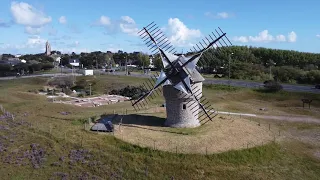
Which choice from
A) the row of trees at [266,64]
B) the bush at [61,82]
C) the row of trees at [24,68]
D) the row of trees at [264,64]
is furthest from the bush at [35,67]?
the row of trees at [266,64]

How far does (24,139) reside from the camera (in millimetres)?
33719

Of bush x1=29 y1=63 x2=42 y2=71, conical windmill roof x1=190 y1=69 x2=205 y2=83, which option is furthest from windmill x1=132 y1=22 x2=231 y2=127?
bush x1=29 y1=63 x2=42 y2=71

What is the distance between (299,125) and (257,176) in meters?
18.2

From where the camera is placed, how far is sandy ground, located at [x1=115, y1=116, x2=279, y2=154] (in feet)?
103

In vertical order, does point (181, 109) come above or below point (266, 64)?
below

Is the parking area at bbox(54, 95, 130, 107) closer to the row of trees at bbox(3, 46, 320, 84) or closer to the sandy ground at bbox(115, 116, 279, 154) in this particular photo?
the sandy ground at bbox(115, 116, 279, 154)

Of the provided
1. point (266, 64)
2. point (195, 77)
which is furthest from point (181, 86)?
point (266, 64)

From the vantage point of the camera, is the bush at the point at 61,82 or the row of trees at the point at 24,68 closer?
the bush at the point at 61,82

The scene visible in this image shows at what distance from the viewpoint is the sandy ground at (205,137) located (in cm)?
3134

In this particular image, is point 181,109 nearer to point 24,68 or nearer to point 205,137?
point 205,137

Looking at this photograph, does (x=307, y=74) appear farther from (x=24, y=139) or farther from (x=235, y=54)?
(x=24, y=139)

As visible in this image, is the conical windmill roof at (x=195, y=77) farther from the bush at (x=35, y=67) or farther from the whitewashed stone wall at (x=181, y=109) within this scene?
the bush at (x=35, y=67)

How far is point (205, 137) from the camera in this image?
33.8 meters

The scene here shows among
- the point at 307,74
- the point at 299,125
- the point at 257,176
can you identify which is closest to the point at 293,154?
the point at 257,176
